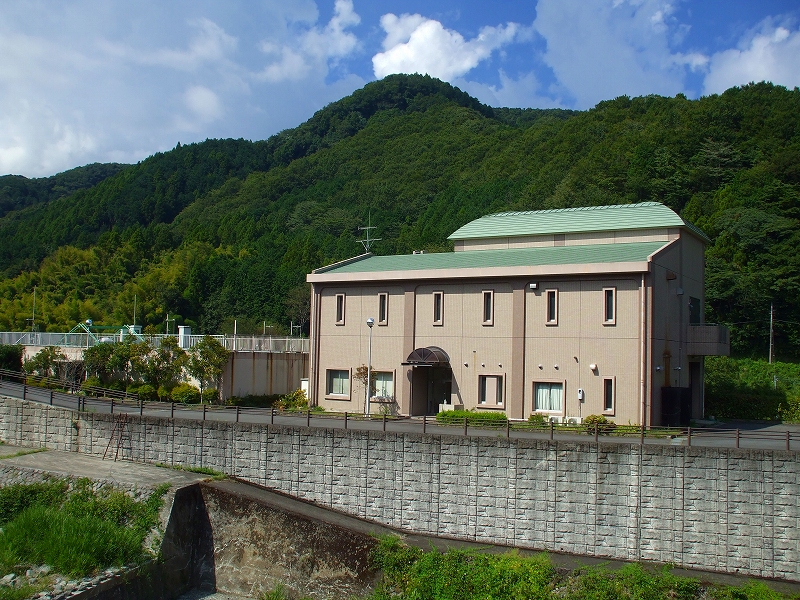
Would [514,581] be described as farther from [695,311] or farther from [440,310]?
[695,311]

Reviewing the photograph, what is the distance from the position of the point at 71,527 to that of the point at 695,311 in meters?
25.1

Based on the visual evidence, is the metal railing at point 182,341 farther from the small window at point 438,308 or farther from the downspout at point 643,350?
the downspout at point 643,350

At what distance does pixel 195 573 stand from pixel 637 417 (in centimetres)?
1501

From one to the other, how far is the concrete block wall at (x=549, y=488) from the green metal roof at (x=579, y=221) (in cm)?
1499

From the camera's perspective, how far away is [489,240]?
3453 cm

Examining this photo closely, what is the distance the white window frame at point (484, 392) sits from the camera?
1091 inches

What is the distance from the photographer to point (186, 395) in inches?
1304

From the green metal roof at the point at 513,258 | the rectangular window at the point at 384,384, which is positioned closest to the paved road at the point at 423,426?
the rectangular window at the point at 384,384

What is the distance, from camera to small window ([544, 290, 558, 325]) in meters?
27.1

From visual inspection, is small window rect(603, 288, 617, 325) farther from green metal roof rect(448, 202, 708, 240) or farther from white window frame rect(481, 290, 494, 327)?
green metal roof rect(448, 202, 708, 240)

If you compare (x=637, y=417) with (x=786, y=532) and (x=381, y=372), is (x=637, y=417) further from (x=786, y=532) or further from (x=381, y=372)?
(x=381, y=372)

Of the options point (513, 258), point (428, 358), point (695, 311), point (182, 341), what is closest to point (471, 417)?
point (428, 358)

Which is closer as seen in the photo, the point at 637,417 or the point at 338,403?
the point at 637,417

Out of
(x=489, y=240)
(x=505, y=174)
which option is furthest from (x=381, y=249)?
(x=489, y=240)
